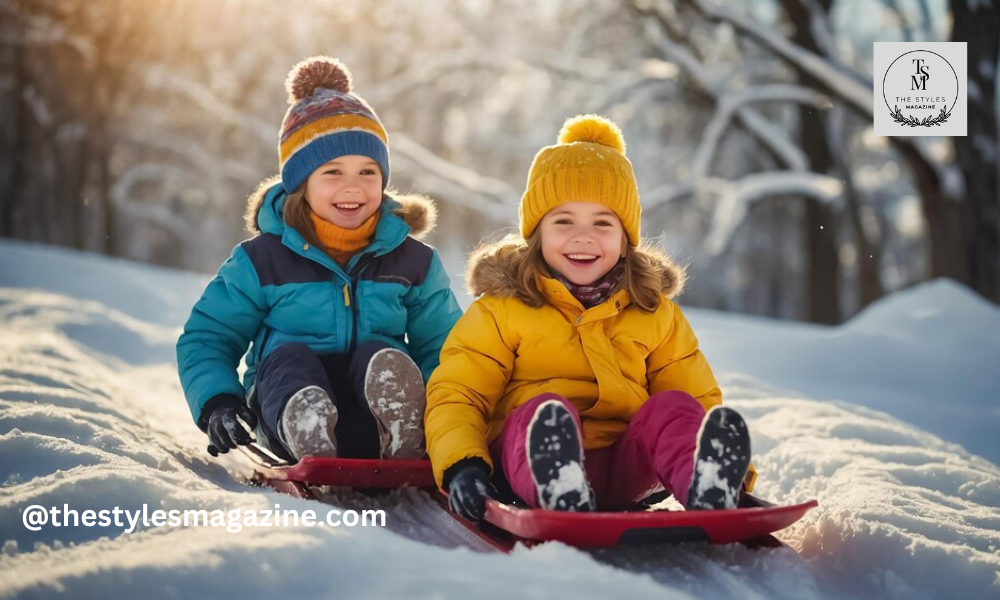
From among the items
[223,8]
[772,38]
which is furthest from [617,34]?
[223,8]

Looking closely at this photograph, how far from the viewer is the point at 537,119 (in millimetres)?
12492

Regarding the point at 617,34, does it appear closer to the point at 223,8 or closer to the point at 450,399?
the point at 223,8

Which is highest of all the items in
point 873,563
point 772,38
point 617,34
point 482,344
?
point 617,34

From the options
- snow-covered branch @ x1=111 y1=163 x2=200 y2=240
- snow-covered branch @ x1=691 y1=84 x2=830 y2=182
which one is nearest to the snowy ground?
snow-covered branch @ x1=691 y1=84 x2=830 y2=182

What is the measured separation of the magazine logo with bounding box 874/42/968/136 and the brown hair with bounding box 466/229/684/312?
5.08 meters

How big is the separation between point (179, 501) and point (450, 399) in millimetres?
697

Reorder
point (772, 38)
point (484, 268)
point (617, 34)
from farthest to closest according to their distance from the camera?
point (617, 34) < point (772, 38) < point (484, 268)

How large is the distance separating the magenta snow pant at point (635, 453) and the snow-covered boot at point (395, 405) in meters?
0.28

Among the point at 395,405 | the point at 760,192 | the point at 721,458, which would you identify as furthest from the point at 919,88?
the point at 721,458

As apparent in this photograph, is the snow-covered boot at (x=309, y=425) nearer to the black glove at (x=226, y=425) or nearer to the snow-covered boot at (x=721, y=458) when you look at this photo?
the black glove at (x=226, y=425)

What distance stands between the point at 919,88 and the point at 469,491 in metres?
6.47

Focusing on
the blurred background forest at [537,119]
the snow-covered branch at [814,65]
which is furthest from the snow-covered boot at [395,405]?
the snow-covered branch at [814,65]

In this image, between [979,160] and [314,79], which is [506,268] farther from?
[979,160]

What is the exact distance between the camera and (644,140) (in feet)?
52.6
